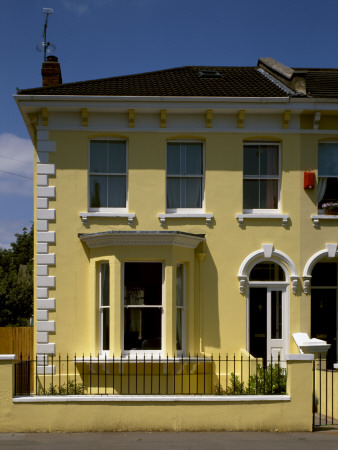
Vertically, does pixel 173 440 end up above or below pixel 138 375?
below

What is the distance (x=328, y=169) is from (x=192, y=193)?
3.45 meters

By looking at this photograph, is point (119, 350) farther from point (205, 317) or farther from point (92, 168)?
point (92, 168)

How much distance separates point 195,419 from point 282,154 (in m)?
7.17

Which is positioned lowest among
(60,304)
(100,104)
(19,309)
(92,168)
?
(19,309)

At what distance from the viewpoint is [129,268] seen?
15.2 metres

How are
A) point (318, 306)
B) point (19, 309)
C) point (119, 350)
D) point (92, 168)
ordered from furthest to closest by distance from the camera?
point (19, 309) → point (318, 306) → point (92, 168) → point (119, 350)

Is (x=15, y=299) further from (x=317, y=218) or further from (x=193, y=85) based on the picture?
A: (x=317, y=218)

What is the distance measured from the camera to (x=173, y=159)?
52.4 ft

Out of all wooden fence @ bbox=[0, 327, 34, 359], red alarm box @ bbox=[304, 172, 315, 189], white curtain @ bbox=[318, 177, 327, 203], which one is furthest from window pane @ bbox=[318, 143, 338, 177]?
wooden fence @ bbox=[0, 327, 34, 359]

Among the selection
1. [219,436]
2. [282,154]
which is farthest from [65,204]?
[219,436]

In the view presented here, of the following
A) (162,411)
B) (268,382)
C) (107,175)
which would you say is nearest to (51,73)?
(107,175)

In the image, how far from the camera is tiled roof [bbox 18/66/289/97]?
15820 millimetres

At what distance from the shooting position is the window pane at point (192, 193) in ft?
52.2

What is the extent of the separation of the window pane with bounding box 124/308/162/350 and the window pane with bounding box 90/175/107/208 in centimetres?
272
